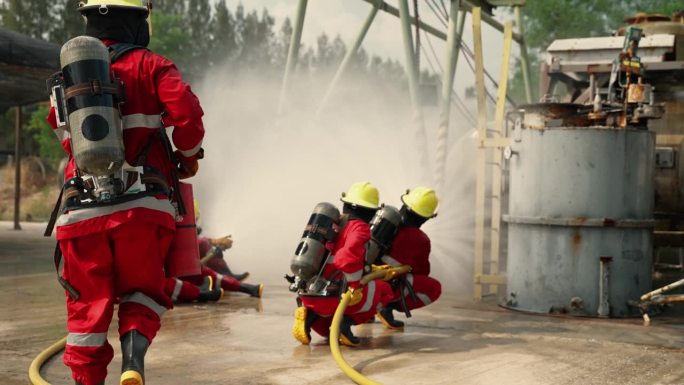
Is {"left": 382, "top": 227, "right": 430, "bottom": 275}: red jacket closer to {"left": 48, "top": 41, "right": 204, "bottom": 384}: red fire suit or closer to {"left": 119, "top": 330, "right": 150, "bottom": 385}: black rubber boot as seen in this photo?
{"left": 48, "top": 41, "right": 204, "bottom": 384}: red fire suit

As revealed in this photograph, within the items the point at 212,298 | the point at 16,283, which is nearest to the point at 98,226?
the point at 212,298

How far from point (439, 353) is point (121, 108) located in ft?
9.47

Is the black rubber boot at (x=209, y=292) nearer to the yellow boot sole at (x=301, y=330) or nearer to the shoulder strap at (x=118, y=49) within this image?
the yellow boot sole at (x=301, y=330)

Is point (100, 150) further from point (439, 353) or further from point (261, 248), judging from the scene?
point (261, 248)

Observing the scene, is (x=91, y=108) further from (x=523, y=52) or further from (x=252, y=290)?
(x=523, y=52)

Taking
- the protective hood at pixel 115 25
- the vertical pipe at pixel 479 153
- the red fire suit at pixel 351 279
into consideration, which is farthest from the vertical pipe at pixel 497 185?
the protective hood at pixel 115 25

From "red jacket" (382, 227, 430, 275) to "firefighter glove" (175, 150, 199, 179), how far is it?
275 centimetres

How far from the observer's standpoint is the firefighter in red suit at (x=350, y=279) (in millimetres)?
5898

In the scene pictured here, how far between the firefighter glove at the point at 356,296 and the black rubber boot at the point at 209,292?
8.46 feet

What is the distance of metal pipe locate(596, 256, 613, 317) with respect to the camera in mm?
7730

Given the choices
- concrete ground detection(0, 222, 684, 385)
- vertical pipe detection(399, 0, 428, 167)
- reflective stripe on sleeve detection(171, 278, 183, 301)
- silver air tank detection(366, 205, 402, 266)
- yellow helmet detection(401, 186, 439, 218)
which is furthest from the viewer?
vertical pipe detection(399, 0, 428, 167)

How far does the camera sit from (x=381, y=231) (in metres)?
6.76

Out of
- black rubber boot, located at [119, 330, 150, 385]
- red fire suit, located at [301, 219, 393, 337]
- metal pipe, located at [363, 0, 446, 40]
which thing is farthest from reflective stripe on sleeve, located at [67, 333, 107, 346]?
metal pipe, located at [363, 0, 446, 40]

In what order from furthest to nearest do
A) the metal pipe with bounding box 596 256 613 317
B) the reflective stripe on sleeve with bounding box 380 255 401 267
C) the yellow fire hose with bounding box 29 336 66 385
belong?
the metal pipe with bounding box 596 256 613 317 → the reflective stripe on sleeve with bounding box 380 255 401 267 → the yellow fire hose with bounding box 29 336 66 385
